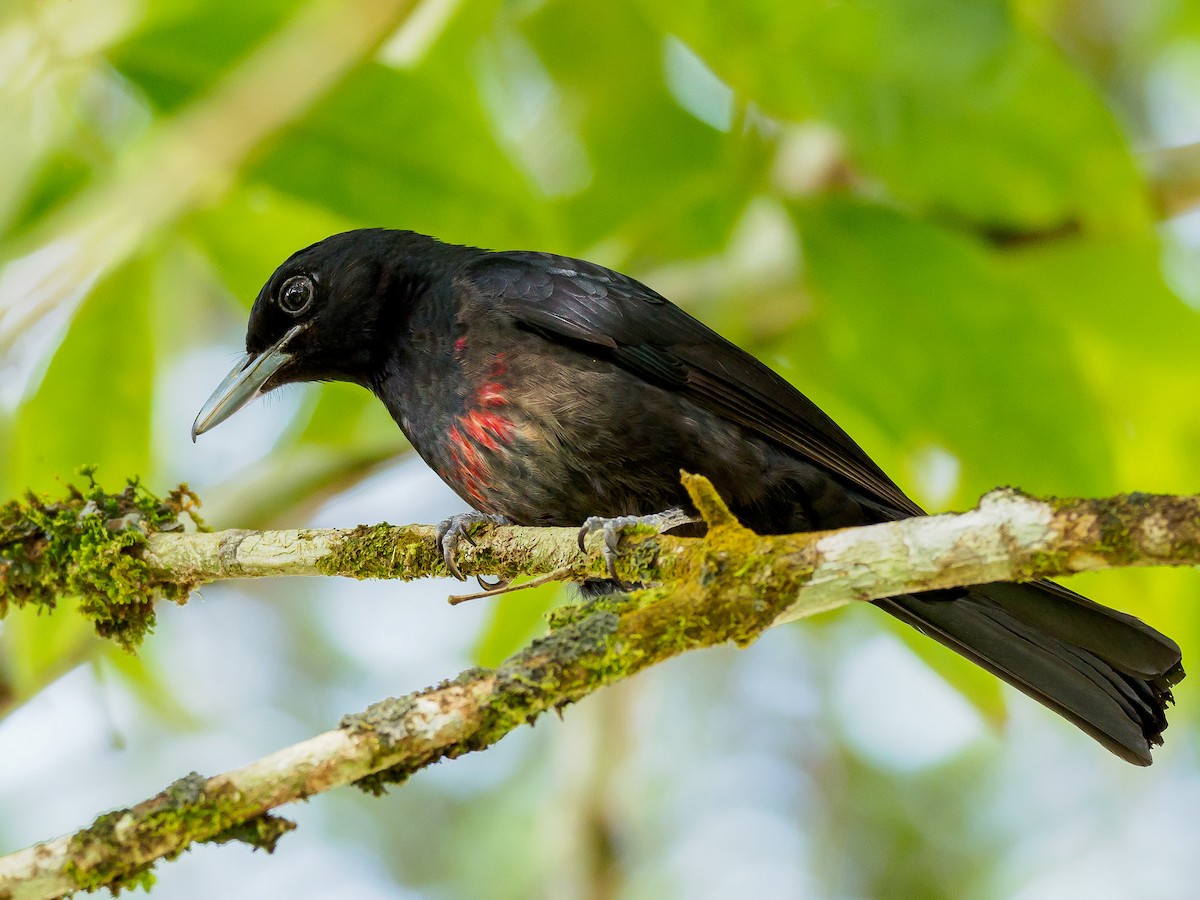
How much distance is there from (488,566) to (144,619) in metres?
0.88

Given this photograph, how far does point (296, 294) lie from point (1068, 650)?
7.82 feet

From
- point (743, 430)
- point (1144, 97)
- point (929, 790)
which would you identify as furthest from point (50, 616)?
point (929, 790)

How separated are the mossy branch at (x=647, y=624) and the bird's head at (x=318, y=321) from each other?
1766 mm

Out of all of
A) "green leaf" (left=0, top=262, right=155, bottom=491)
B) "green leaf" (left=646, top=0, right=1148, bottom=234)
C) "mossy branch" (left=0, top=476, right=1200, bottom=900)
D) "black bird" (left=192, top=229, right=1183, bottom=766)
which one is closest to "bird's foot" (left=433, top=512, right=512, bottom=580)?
"black bird" (left=192, top=229, right=1183, bottom=766)

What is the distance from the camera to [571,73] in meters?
3.91

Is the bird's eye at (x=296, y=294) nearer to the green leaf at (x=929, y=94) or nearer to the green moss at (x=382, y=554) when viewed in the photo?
the green moss at (x=382, y=554)

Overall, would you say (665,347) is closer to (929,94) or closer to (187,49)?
(929,94)

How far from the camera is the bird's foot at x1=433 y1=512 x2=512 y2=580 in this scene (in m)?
3.02

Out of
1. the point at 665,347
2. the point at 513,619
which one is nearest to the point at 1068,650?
the point at 665,347

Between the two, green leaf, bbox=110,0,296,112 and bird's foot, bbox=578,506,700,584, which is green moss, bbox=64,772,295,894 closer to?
bird's foot, bbox=578,506,700,584

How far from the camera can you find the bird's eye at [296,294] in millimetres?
3857

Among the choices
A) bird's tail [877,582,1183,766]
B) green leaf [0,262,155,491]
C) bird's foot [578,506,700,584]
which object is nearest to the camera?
bird's foot [578,506,700,584]

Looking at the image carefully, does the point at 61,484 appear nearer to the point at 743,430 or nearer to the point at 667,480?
the point at 667,480

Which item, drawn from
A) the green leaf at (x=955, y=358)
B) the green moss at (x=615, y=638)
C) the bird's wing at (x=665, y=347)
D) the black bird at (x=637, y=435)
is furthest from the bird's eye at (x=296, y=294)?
the green moss at (x=615, y=638)
